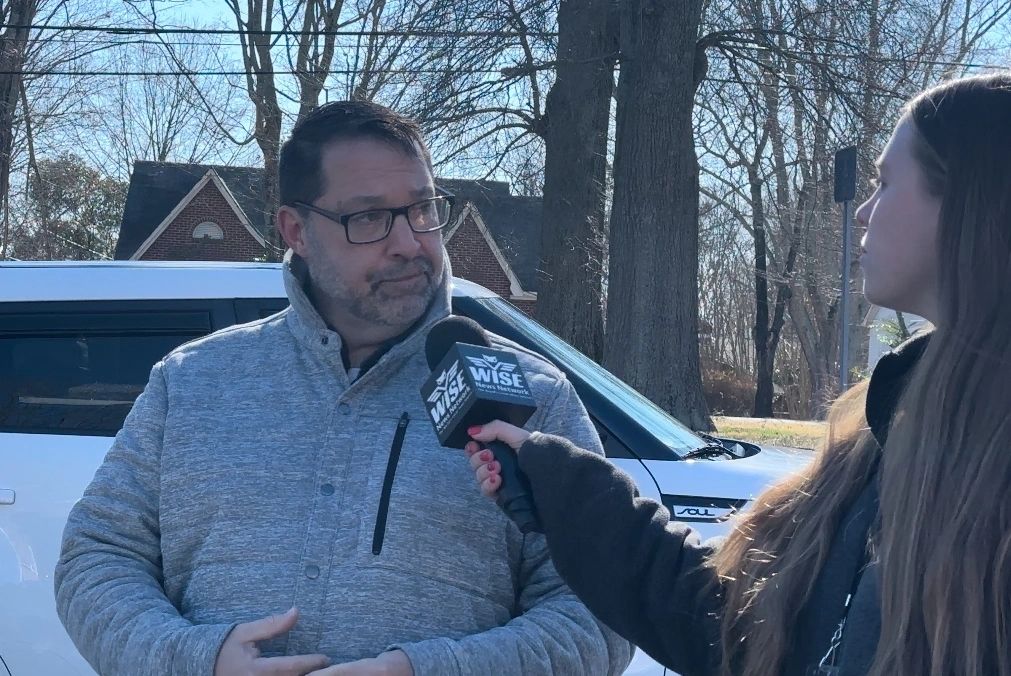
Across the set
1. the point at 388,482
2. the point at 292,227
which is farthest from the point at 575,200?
the point at 388,482

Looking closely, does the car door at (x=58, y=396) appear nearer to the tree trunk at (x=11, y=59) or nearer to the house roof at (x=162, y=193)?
the tree trunk at (x=11, y=59)

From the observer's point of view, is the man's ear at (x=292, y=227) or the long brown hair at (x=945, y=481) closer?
the long brown hair at (x=945, y=481)

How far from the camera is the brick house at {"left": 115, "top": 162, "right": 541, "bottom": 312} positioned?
3362 cm

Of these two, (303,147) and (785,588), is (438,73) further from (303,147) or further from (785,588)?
(785,588)

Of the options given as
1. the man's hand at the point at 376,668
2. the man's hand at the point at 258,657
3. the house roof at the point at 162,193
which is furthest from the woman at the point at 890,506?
the house roof at the point at 162,193

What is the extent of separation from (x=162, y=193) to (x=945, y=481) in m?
36.5

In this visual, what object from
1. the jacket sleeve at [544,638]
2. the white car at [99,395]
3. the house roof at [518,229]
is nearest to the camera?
the jacket sleeve at [544,638]

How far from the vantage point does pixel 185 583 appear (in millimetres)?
2250

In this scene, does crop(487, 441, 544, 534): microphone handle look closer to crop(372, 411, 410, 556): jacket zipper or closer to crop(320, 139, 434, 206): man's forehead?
crop(372, 411, 410, 556): jacket zipper

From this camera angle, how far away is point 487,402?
6.35 feet

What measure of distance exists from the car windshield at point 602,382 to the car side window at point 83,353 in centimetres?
108

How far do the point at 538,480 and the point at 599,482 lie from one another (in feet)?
0.34

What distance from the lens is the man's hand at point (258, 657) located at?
1.96 meters

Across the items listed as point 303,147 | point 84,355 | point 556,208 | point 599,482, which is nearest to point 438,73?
point 556,208
